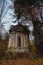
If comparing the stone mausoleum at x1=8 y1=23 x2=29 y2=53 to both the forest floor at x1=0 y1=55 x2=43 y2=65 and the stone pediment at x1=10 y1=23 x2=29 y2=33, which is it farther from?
the forest floor at x1=0 y1=55 x2=43 y2=65

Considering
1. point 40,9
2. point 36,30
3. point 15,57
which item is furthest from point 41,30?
point 15,57

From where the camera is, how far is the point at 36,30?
571 cm

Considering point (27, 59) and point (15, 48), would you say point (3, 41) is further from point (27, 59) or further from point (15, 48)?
point (27, 59)

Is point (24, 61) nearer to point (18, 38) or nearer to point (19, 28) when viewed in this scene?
point (18, 38)

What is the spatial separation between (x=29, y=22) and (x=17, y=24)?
0.36 m

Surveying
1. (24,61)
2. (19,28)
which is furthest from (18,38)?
(24,61)

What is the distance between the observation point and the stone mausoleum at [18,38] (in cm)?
→ 559

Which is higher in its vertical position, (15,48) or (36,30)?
(36,30)

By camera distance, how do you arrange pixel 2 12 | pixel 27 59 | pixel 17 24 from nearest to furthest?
pixel 27 59 < pixel 17 24 < pixel 2 12

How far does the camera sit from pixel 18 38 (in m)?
5.75

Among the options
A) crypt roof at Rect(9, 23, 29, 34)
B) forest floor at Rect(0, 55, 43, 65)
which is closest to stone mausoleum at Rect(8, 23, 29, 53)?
crypt roof at Rect(9, 23, 29, 34)

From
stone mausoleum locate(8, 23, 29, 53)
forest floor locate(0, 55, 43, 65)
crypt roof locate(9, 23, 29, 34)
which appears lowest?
forest floor locate(0, 55, 43, 65)

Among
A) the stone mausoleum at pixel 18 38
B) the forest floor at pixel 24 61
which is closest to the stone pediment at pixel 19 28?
the stone mausoleum at pixel 18 38

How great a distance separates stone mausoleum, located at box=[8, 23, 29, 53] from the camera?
5.59m
